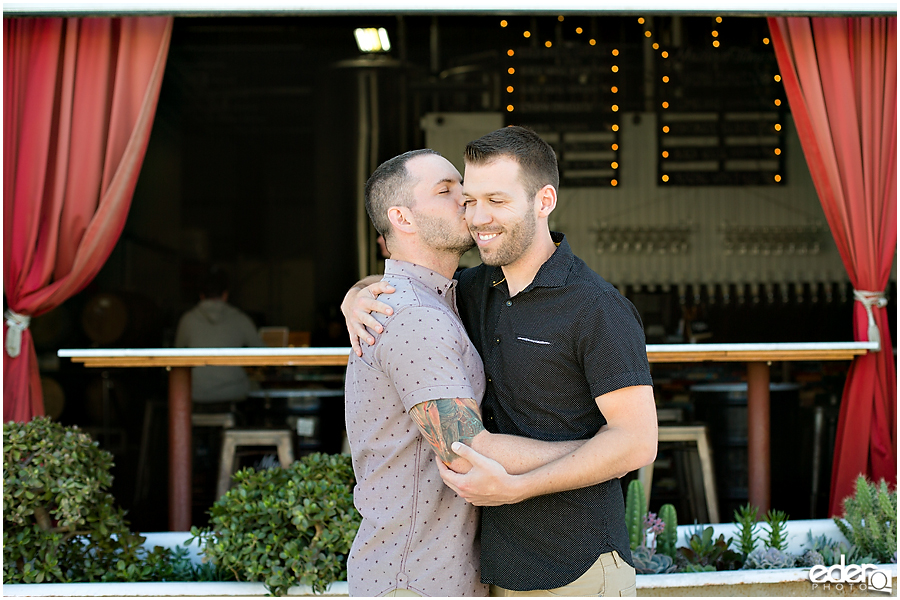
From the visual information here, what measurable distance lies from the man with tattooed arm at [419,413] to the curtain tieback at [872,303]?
10.0 feet

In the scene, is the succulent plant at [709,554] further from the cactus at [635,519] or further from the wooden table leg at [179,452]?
the wooden table leg at [179,452]

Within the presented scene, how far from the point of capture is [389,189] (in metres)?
2.02

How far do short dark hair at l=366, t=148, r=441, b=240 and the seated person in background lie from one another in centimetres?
373

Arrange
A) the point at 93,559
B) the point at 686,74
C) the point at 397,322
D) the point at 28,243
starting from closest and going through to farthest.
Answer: the point at 397,322 → the point at 93,559 → the point at 28,243 → the point at 686,74

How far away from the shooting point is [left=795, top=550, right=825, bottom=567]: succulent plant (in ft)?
11.7

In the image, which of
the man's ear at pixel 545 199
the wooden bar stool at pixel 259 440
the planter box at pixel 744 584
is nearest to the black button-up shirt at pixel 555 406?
the man's ear at pixel 545 199

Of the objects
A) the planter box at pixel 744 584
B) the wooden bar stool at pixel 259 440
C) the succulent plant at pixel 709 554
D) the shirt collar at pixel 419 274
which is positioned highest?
the shirt collar at pixel 419 274

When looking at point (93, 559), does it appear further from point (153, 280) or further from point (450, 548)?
point (153, 280)

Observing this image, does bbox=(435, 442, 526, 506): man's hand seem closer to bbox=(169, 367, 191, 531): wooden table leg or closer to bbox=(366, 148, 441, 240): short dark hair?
bbox=(366, 148, 441, 240): short dark hair

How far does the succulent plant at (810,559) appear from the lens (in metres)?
3.56

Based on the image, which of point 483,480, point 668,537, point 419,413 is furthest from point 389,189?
point 668,537

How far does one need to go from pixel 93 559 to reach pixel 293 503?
40.2 inches

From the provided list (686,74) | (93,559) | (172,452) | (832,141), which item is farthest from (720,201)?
(93,559)

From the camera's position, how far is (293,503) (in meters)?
3.28
